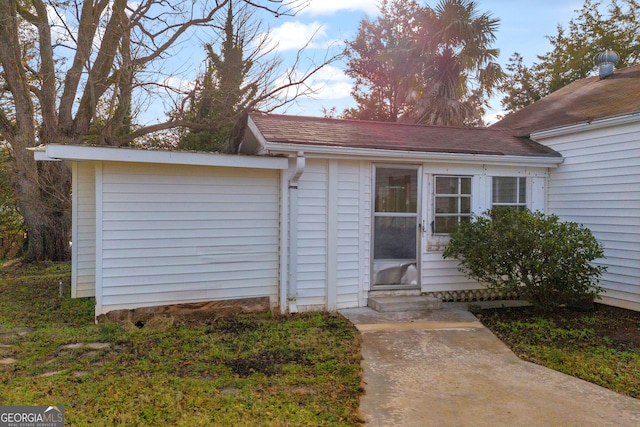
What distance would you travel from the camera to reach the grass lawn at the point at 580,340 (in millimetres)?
3928

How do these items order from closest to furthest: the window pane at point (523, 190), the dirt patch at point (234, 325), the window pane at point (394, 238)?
the dirt patch at point (234, 325) < the window pane at point (394, 238) < the window pane at point (523, 190)

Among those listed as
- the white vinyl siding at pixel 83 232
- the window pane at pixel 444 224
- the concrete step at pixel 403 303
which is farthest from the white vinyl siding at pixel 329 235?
the white vinyl siding at pixel 83 232

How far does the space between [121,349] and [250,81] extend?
8.95 meters

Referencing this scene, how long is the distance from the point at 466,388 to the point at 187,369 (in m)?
2.41

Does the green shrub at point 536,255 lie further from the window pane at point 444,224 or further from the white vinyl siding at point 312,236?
the white vinyl siding at point 312,236

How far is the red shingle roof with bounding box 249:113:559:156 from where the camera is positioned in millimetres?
5930

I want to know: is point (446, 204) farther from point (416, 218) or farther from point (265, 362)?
point (265, 362)

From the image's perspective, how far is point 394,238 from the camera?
6.36 metres

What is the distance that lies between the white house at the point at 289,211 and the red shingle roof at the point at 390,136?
0.12ft

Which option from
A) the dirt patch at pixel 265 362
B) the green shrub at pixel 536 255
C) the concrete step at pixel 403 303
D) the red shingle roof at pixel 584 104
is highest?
the red shingle roof at pixel 584 104

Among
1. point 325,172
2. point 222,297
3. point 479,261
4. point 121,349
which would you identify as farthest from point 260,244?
point 479,261

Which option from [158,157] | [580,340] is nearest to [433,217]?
[580,340]

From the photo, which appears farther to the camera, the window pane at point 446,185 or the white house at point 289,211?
the window pane at point 446,185

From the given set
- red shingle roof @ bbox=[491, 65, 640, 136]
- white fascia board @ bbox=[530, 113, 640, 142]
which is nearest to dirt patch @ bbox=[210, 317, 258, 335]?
white fascia board @ bbox=[530, 113, 640, 142]
